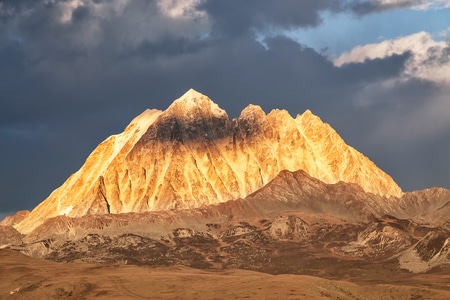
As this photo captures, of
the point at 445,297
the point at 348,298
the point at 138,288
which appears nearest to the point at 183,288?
the point at 138,288

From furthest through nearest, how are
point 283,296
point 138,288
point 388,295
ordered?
point 138,288 < point 388,295 < point 283,296

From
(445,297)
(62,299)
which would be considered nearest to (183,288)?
(62,299)

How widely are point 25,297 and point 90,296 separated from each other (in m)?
16.8

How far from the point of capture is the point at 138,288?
197375 mm

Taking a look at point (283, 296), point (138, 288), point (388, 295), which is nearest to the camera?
point (283, 296)

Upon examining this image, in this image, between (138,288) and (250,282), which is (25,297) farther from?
(250,282)

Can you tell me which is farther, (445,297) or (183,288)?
(183,288)

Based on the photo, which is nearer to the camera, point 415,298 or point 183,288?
point 415,298

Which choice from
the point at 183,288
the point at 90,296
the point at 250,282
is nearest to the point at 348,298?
the point at 250,282

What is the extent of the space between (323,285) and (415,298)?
20.4m

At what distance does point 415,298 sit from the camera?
182m

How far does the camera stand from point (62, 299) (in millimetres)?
188750

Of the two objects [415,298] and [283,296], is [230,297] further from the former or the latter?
[415,298]

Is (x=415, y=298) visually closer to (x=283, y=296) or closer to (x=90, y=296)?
(x=283, y=296)
